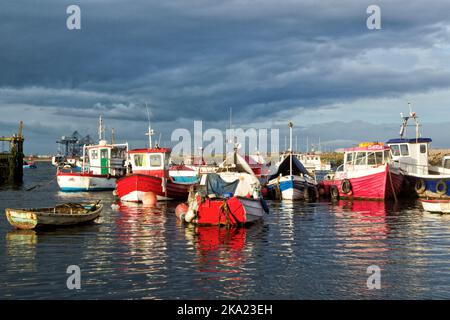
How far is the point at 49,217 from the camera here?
2408 cm

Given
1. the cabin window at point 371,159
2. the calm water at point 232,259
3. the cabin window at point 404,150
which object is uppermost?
the cabin window at point 404,150

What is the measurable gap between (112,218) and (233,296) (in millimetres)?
18269

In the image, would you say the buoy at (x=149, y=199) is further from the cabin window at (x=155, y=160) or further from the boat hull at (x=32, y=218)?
the boat hull at (x=32, y=218)

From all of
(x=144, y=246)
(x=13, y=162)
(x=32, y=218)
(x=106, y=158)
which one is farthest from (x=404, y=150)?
(x=13, y=162)

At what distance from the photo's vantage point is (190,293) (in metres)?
13.6

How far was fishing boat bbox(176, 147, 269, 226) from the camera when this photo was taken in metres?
24.9

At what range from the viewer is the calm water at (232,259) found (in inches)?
547

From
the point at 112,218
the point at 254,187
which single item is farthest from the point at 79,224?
the point at 254,187

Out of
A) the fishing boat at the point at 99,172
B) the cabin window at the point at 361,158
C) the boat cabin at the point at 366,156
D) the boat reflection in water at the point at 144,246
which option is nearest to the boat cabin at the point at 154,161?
the boat reflection in water at the point at 144,246

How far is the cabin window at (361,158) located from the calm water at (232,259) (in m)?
13.9

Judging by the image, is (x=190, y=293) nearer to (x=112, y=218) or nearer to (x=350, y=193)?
(x=112, y=218)

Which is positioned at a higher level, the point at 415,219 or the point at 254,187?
the point at 254,187
